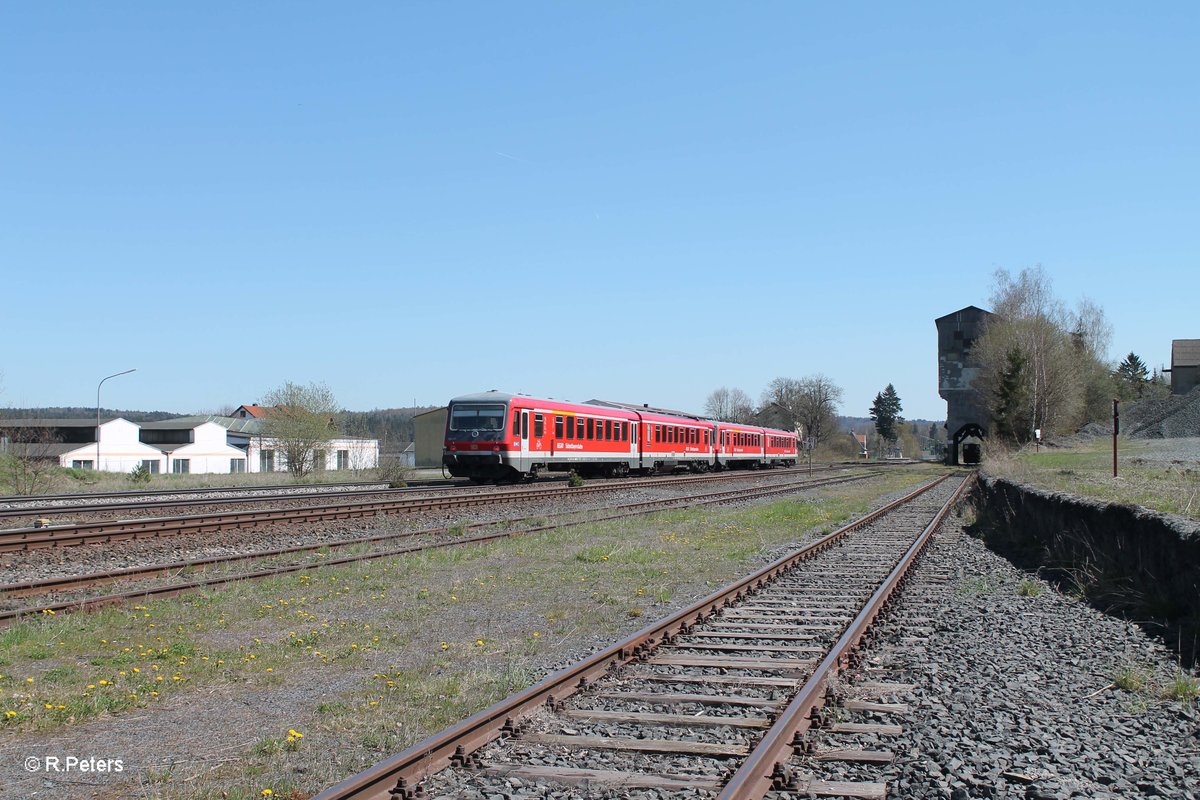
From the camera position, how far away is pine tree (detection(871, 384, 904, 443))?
155m

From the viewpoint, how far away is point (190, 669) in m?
7.23

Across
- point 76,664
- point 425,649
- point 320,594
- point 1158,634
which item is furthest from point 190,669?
point 1158,634

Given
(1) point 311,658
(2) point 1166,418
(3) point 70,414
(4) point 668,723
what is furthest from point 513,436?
(3) point 70,414

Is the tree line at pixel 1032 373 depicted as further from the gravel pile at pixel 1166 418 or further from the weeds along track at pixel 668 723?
the weeds along track at pixel 668 723

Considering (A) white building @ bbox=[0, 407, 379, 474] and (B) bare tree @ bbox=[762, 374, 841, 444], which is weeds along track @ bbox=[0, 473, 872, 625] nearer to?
(A) white building @ bbox=[0, 407, 379, 474]

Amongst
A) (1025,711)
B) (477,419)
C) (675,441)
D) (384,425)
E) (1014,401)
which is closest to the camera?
(1025,711)

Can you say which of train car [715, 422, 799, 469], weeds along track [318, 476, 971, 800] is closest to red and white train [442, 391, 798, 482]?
train car [715, 422, 799, 469]

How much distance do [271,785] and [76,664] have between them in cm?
372

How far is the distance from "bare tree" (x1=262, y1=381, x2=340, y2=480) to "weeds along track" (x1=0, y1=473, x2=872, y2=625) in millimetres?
30293

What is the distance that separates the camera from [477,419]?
2922 centimetres

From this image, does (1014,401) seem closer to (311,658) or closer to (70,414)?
(311,658)

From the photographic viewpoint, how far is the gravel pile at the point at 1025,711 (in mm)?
4727

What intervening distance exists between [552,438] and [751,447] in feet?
93.1

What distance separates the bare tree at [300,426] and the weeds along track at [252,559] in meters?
30.3
